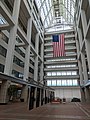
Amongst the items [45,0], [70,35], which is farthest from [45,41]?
[45,0]

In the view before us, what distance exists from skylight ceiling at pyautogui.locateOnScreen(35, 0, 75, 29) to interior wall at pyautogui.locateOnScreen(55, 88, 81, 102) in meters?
22.5

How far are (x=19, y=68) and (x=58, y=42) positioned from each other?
1067cm

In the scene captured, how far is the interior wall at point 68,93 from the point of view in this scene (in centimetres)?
3716

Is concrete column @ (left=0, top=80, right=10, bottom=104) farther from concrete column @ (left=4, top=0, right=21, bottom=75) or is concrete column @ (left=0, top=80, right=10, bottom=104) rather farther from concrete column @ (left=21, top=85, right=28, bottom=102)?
concrete column @ (left=21, top=85, right=28, bottom=102)

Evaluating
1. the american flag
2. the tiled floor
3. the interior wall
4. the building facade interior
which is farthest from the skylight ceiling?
the tiled floor

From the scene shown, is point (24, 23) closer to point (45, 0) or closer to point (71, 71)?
point (45, 0)

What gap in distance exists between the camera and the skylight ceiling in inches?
1469

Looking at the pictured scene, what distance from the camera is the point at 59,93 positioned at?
38.3m

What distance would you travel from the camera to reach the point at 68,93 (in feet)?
124

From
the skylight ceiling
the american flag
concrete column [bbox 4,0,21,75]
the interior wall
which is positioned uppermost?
the skylight ceiling

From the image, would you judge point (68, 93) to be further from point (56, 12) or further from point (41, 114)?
point (41, 114)

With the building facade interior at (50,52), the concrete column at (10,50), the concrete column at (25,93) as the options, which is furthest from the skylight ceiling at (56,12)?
the concrete column at (25,93)

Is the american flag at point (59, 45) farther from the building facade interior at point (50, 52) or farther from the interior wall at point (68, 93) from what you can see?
the interior wall at point (68, 93)

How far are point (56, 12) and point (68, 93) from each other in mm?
28844
